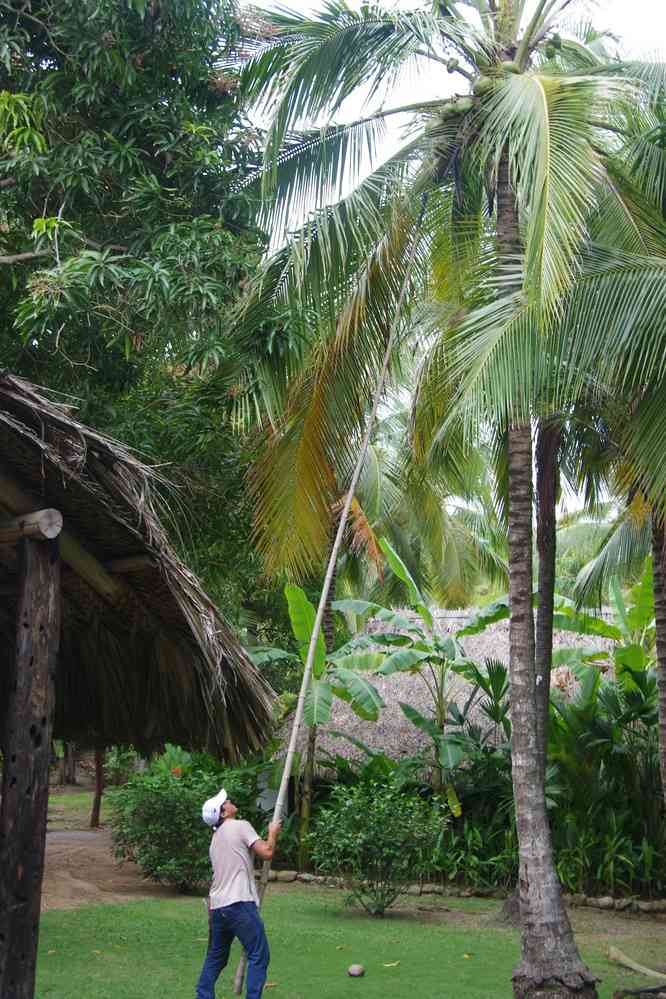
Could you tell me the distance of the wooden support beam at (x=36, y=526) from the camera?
408 cm

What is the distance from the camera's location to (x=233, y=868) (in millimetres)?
5789

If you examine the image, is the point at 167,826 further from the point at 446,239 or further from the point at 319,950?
the point at 446,239

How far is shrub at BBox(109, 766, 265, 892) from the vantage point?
42.3 feet

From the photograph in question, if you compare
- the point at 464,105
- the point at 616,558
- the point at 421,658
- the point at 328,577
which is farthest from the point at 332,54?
the point at 616,558

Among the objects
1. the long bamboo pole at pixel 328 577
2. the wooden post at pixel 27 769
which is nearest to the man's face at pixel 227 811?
the long bamboo pole at pixel 328 577

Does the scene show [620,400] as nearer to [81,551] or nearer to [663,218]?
[663,218]

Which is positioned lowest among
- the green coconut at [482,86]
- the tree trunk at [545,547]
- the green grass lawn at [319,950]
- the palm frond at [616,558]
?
the green grass lawn at [319,950]

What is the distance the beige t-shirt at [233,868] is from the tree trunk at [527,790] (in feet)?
8.20

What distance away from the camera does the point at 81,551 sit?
4.78 meters

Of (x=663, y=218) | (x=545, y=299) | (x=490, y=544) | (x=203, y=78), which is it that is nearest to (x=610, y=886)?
(x=663, y=218)

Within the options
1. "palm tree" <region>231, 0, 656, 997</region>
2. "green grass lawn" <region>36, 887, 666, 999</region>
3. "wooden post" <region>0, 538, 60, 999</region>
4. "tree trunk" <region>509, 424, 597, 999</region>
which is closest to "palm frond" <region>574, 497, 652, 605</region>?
"green grass lawn" <region>36, 887, 666, 999</region>

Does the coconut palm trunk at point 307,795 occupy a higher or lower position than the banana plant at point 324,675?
lower

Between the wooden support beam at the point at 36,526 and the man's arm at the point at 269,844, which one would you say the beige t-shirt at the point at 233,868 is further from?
the wooden support beam at the point at 36,526

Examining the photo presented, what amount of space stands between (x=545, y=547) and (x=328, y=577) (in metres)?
4.77
